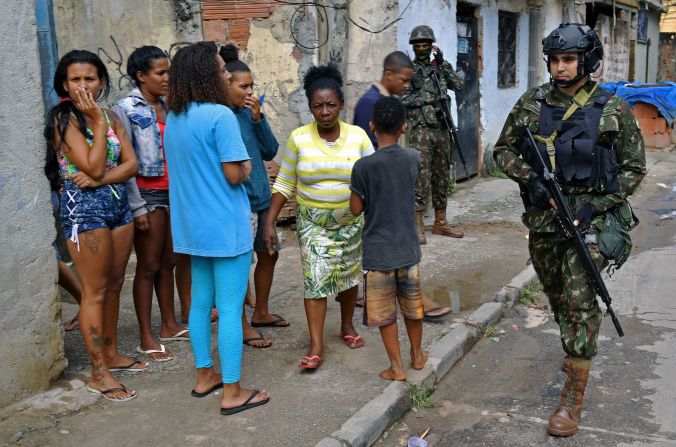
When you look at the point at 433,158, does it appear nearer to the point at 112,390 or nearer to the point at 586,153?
the point at 586,153

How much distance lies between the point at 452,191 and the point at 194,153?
6.98m

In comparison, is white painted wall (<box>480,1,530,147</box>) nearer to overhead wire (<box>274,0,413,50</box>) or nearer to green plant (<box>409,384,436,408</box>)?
overhead wire (<box>274,0,413,50</box>)

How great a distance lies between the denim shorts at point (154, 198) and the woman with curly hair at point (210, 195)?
0.73 metres

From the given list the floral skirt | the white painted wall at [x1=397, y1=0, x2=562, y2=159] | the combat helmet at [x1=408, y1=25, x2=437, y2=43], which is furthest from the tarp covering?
the floral skirt

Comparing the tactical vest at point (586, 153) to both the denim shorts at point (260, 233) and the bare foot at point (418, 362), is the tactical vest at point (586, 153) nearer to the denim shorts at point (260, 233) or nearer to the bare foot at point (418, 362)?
the bare foot at point (418, 362)

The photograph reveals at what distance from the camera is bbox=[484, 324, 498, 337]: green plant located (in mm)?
5238

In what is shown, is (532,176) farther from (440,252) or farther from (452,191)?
(452,191)

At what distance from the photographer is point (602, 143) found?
377 centimetres

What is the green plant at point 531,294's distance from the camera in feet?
19.6

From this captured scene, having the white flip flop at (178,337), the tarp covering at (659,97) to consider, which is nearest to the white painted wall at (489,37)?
the tarp covering at (659,97)

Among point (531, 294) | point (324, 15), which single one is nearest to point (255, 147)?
point (531, 294)

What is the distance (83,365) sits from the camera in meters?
4.34

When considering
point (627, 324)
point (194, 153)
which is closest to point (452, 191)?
point (627, 324)

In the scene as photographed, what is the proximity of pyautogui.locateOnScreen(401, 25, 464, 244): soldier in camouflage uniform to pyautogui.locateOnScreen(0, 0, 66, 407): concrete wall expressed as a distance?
13.6ft
